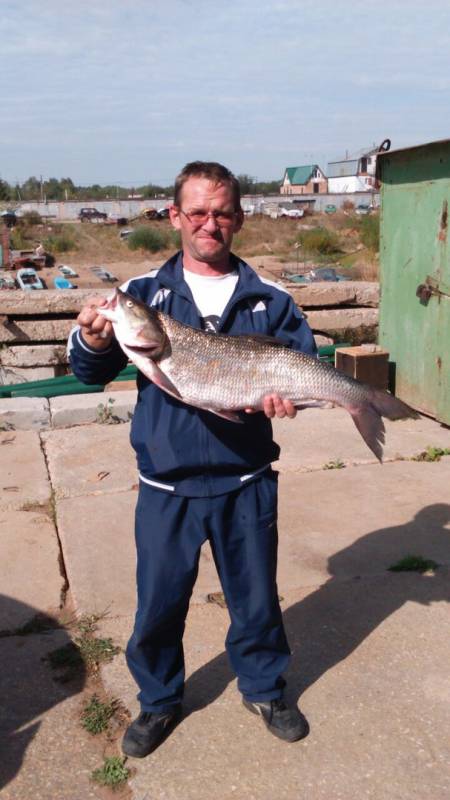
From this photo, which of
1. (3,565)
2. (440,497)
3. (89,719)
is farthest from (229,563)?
(440,497)

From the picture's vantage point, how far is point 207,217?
10.2ft

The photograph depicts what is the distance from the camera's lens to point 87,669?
→ 3686mm

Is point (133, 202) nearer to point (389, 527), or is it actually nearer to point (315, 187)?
point (315, 187)

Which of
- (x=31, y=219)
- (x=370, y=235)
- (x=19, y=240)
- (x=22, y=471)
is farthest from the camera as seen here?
(x=31, y=219)

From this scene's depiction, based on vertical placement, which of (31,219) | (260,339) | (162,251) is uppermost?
(260,339)

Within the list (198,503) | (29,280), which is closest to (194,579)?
(198,503)

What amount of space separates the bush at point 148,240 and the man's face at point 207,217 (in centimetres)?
4820

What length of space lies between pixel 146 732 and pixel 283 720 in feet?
1.69

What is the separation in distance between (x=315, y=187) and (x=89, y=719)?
124484mm

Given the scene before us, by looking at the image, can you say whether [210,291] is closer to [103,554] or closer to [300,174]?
[103,554]

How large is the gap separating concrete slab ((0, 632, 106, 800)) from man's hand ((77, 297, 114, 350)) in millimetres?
1478

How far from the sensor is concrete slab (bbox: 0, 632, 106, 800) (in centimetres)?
295

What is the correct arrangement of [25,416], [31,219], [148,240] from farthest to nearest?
[31,219] → [148,240] → [25,416]

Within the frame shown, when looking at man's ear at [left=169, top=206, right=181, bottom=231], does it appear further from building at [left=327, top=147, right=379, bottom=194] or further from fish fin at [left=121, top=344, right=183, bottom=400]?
building at [left=327, top=147, right=379, bottom=194]
